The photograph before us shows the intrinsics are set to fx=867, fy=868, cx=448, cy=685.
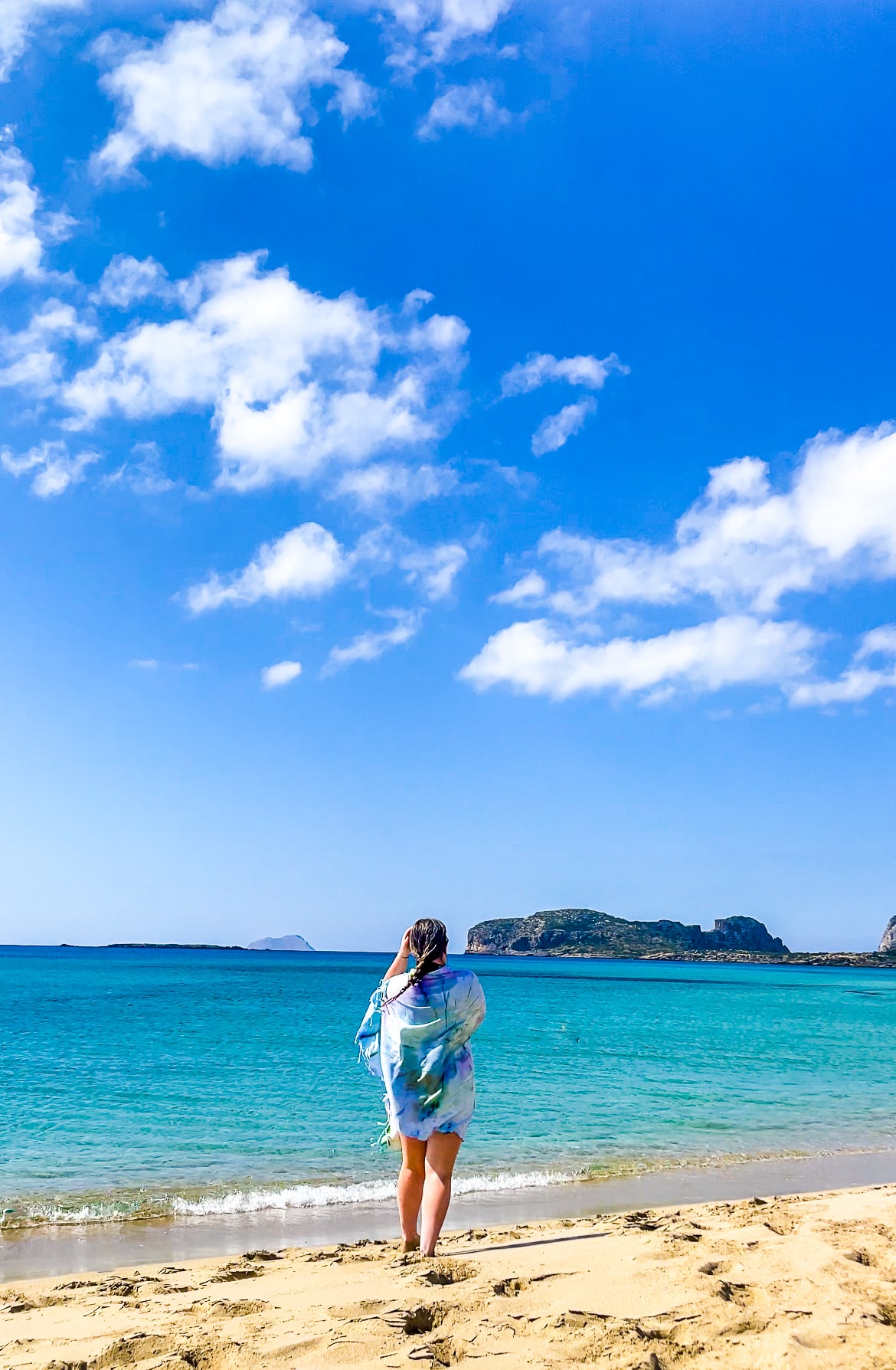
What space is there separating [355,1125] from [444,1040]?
8.07 meters

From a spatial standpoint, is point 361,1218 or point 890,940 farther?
point 890,940

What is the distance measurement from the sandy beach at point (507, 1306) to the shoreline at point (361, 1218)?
30.8 inches

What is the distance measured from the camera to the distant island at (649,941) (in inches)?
7205

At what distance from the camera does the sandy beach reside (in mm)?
3773

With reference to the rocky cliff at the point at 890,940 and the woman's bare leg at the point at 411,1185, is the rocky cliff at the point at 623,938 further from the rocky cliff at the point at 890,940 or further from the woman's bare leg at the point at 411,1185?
the woman's bare leg at the point at 411,1185

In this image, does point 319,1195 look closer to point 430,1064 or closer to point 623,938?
point 430,1064

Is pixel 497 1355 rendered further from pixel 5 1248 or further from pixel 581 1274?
pixel 5 1248

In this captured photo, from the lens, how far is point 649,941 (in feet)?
609

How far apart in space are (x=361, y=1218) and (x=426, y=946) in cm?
437

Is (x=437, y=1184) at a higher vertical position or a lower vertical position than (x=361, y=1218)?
higher

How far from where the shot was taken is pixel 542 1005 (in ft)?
149

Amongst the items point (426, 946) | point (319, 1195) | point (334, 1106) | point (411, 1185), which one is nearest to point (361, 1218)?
point (319, 1195)

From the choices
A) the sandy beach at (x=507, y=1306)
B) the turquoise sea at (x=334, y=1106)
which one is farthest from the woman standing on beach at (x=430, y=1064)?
the turquoise sea at (x=334, y=1106)

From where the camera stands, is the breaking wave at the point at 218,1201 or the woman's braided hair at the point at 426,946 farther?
the breaking wave at the point at 218,1201
